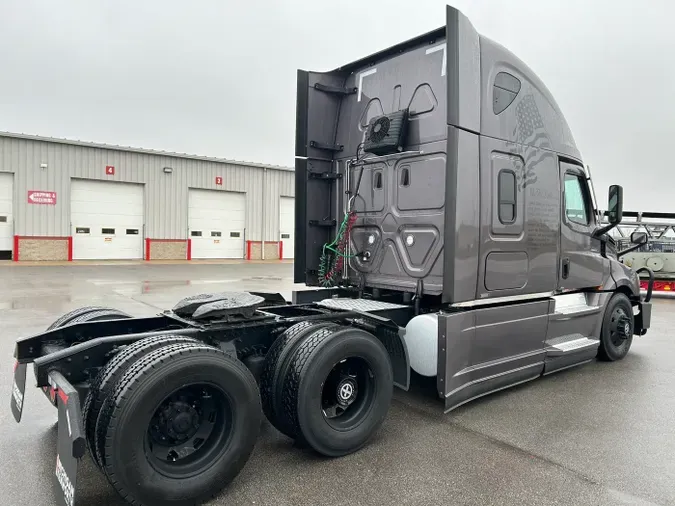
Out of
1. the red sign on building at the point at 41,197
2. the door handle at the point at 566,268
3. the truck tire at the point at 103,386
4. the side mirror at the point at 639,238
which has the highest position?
the red sign on building at the point at 41,197

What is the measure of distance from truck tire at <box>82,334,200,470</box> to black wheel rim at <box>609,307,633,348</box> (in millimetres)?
5438

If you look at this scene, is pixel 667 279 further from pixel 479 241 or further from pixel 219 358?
pixel 219 358

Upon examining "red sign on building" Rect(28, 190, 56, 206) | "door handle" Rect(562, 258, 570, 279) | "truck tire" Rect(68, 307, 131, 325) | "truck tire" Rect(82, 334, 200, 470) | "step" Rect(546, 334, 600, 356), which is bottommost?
"step" Rect(546, 334, 600, 356)

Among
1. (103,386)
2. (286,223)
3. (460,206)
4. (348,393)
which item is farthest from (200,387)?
(286,223)

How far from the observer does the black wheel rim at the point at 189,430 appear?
265 cm

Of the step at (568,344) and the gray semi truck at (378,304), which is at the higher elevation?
the gray semi truck at (378,304)

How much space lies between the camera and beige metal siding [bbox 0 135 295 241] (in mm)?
21234

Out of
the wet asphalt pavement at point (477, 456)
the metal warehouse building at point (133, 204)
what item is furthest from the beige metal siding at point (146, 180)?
the wet asphalt pavement at point (477, 456)

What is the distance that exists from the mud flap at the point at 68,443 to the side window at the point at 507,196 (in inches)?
143

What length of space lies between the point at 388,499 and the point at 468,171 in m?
2.58

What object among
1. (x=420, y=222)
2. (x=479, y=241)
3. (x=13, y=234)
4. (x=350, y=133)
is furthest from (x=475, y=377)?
(x=13, y=234)

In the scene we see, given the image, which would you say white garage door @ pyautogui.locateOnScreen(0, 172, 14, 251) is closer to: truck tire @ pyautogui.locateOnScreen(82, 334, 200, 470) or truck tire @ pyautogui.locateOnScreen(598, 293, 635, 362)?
truck tire @ pyautogui.locateOnScreen(82, 334, 200, 470)

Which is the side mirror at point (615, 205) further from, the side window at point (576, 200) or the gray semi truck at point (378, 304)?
the side window at point (576, 200)

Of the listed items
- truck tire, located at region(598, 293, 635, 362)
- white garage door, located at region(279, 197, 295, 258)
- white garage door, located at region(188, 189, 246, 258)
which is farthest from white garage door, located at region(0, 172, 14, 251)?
truck tire, located at region(598, 293, 635, 362)
